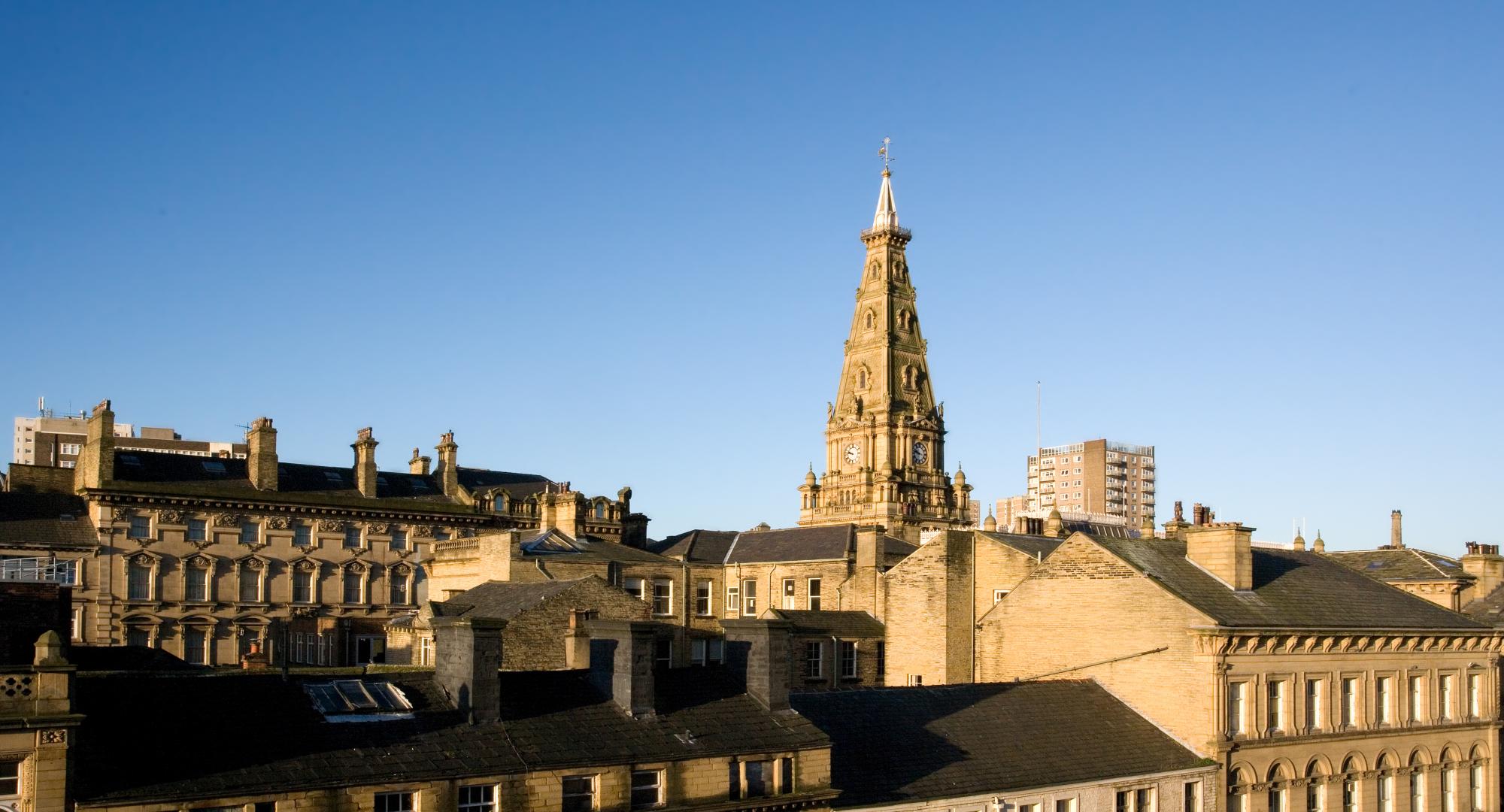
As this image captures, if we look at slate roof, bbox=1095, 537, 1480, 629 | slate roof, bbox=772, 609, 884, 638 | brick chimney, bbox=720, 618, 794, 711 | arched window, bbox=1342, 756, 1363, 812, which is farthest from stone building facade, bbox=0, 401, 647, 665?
brick chimney, bbox=720, 618, 794, 711

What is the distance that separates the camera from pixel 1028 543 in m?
61.1

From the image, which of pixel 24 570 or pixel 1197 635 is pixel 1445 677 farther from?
pixel 24 570

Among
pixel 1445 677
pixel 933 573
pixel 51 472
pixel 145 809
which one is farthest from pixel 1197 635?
pixel 51 472

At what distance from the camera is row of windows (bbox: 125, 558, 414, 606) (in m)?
73.0

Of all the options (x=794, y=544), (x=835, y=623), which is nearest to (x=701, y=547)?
(x=794, y=544)

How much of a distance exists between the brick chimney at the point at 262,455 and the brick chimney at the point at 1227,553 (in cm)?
4938

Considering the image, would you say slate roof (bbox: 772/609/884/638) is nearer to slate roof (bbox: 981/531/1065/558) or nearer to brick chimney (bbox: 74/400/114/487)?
slate roof (bbox: 981/531/1065/558)

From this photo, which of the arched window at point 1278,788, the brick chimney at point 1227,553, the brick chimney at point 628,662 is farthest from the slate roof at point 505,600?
the arched window at point 1278,788

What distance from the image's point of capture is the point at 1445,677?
50094 millimetres

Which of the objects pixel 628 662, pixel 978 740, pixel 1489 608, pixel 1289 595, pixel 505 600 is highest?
pixel 1289 595

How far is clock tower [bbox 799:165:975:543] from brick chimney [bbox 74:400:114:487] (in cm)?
6705

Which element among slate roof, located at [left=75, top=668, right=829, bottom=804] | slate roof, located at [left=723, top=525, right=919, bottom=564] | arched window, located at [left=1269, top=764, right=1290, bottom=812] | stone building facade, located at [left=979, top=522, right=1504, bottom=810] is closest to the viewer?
slate roof, located at [left=75, top=668, right=829, bottom=804]

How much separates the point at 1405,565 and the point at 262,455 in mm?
57602

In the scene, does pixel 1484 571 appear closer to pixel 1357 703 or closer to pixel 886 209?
pixel 1357 703
